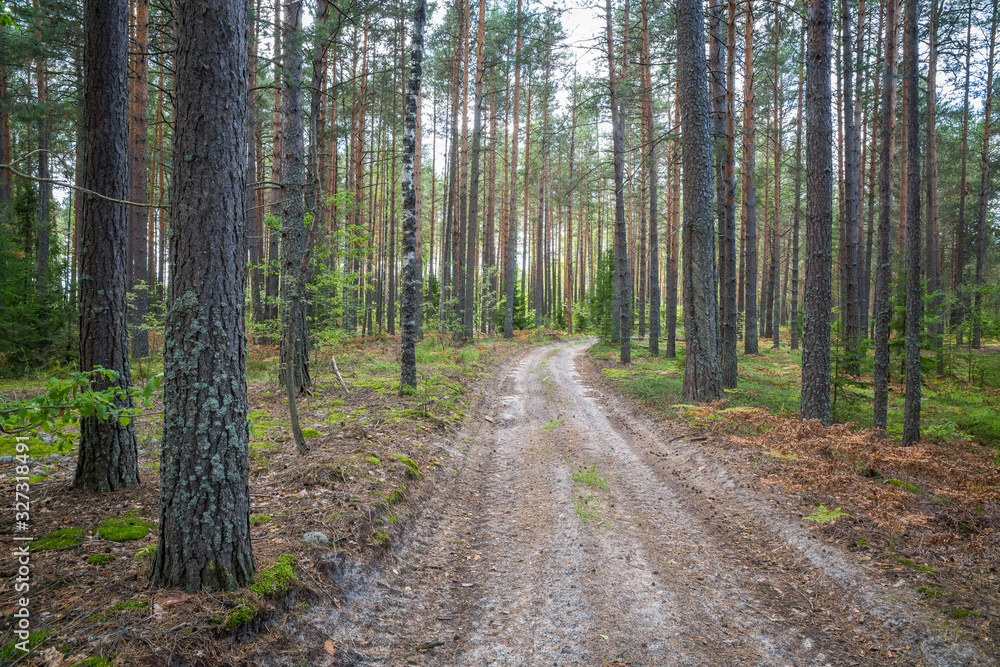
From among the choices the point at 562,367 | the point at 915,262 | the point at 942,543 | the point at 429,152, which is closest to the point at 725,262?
the point at 915,262

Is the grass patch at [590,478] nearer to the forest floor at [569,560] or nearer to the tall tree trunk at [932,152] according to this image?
the forest floor at [569,560]

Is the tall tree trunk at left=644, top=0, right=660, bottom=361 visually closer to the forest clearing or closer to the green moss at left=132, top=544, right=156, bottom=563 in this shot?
the forest clearing

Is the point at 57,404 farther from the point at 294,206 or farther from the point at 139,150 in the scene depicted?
the point at 139,150

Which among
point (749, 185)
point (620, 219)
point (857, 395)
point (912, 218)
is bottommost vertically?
point (857, 395)

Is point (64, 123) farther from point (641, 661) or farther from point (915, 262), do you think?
point (915, 262)

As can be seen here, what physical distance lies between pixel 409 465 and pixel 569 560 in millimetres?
2556

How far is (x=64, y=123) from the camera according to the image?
19484 millimetres

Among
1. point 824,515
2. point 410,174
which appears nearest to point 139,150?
point 410,174

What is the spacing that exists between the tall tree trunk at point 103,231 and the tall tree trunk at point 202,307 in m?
1.77

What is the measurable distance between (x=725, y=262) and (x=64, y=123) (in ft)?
Answer: 85.1

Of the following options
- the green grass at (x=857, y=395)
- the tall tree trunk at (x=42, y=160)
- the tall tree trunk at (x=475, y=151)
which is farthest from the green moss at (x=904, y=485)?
the tall tree trunk at (x=42, y=160)

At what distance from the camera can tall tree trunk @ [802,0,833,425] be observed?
8344mm

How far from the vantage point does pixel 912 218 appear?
8.45m

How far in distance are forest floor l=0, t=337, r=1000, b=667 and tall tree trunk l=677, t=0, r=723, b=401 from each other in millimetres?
2577
